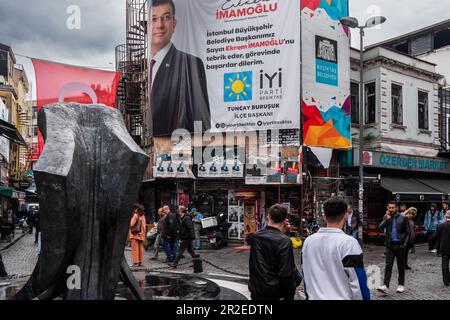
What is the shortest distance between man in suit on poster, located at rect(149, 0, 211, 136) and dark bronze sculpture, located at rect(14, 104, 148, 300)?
15802mm

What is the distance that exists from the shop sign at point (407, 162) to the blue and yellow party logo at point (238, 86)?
5783 mm

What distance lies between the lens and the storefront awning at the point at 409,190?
20812 millimetres

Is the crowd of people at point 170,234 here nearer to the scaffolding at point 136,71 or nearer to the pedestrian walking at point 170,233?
the pedestrian walking at point 170,233

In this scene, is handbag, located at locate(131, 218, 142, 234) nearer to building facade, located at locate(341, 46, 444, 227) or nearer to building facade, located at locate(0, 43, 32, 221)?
building facade, located at locate(341, 46, 444, 227)

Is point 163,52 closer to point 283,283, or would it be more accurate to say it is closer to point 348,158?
point 348,158

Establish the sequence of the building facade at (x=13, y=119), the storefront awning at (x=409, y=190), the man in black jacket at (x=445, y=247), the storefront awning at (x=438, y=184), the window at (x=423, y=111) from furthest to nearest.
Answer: the building facade at (x=13, y=119), the window at (x=423, y=111), the storefront awning at (x=438, y=184), the storefront awning at (x=409, y=190), the man in black jacket at (x=445, y=247)

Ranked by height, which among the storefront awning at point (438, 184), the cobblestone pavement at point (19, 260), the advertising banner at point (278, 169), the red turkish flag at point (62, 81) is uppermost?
the red turkish flag at point (62, 81)

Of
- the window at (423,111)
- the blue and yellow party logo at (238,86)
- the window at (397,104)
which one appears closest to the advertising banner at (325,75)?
the blue and yellow party logo at (238,86)

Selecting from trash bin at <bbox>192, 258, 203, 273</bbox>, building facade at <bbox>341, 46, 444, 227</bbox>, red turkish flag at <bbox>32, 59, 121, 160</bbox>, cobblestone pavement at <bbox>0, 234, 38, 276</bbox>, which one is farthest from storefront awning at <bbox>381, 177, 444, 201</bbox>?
cobblestone pavement at <bbox>0, 234, 38, 276</bbox>

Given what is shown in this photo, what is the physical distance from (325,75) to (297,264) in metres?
9.97

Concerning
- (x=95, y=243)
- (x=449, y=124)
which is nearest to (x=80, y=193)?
(x=95, y=243)

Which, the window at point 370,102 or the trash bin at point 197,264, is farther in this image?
the window at point 370,102

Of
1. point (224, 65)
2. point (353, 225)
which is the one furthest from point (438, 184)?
point (224, 65)
